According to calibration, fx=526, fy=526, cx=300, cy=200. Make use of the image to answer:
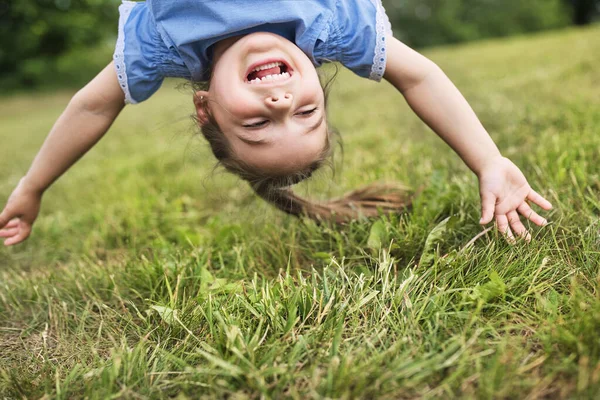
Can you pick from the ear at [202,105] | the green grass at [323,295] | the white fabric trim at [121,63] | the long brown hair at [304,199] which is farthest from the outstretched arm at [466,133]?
the white fabric trim at [121,63]

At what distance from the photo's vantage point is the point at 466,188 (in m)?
2.32

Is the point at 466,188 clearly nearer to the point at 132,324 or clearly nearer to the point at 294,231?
the point at 294,231

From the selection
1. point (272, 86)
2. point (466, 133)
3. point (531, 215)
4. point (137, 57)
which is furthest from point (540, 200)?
point (137, 57)

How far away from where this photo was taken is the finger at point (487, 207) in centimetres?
189

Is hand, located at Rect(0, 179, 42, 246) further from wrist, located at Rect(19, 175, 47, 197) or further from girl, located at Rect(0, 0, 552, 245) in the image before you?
girl, located at Rect(0, 0, 552, 245)

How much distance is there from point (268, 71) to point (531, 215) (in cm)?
109

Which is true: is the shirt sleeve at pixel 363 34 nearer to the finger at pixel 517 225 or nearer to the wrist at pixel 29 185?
the finger at pixel 517 225

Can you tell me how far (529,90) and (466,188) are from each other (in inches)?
132

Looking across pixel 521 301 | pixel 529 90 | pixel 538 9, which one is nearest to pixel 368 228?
pixel 521 301

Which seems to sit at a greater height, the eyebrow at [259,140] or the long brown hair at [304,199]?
the eyebrow at [259,140]

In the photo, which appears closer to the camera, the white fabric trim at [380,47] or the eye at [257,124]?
the eye at [257,124]

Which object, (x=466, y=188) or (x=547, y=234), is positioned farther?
(x=466, y=188)

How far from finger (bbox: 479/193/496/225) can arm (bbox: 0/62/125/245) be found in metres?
1.55

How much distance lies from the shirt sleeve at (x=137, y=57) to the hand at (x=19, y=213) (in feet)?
2.24
